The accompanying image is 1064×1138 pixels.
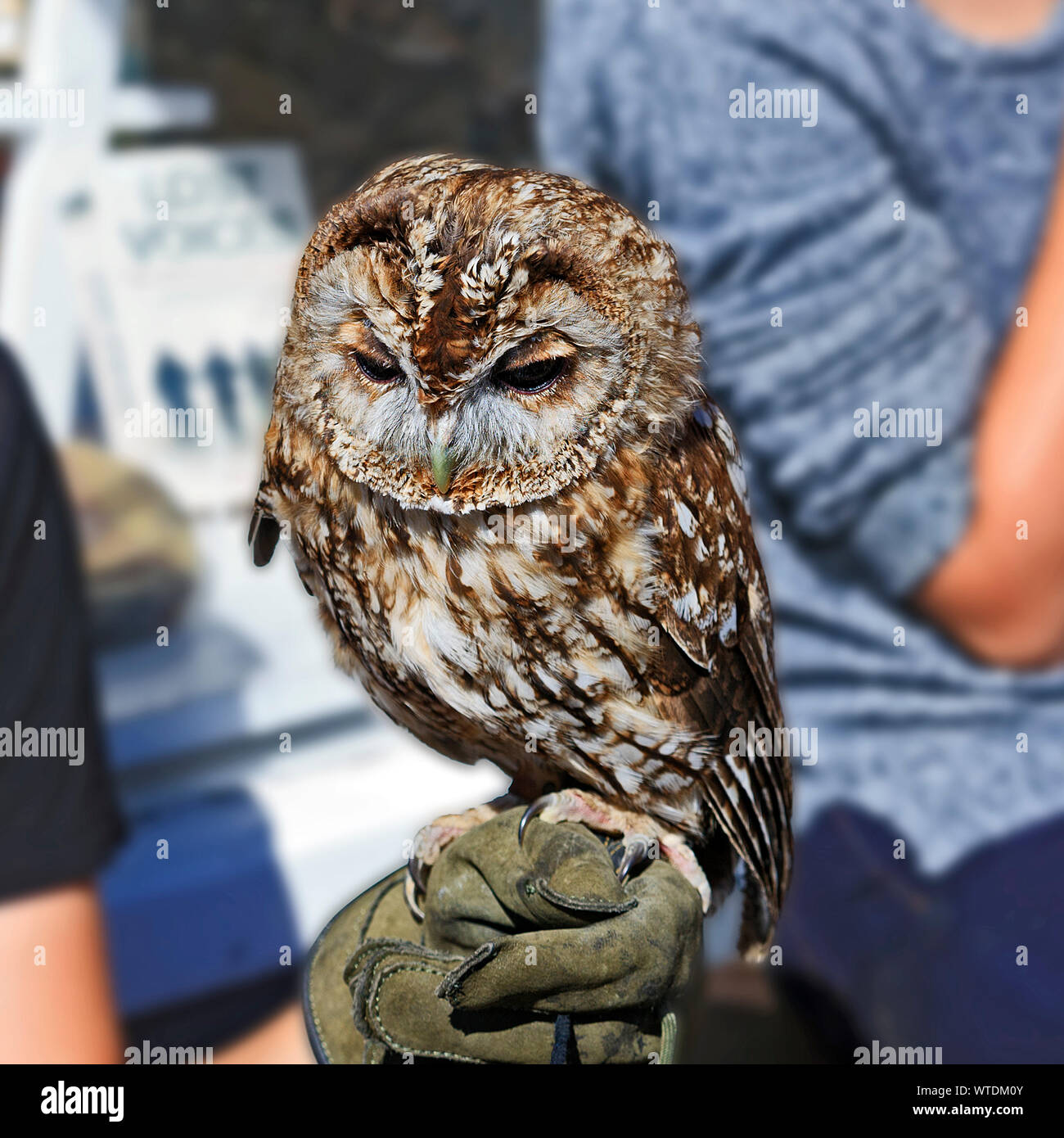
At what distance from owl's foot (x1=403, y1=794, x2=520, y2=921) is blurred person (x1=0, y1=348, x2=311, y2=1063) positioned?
1012mm

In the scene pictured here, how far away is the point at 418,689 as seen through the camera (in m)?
1.20

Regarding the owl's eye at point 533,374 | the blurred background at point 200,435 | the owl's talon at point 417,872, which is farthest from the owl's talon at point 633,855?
the blurred background at point 200,435

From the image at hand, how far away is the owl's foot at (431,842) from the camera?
1.41 meters

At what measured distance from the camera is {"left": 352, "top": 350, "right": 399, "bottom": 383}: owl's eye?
3.28ft

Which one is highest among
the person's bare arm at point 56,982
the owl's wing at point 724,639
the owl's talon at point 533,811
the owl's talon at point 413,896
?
the owl's wing at point 724,639

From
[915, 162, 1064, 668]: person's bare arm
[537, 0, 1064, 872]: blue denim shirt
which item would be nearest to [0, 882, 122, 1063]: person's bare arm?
[537, 0, 1064, 872]: blue denim shirt

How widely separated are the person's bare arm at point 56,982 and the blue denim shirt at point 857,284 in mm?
1776

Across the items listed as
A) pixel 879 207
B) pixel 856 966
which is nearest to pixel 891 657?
pixel 856 966

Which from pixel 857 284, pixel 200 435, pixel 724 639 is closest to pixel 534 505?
pixel 724 639

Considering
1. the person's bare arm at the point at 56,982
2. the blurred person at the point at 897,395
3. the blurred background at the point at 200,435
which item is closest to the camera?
the person's bare arm at the point at 56,982

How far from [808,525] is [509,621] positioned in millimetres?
1482

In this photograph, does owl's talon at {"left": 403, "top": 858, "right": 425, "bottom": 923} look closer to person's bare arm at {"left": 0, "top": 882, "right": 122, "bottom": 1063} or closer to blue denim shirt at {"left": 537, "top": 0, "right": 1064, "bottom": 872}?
person's bare arm at {"left": 0, "top": 882, "right": 122, "bottom": 1063}

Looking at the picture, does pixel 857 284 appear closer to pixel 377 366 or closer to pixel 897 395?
pixel 897 395

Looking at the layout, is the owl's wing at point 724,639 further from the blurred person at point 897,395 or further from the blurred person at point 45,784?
the blurred person at point 45,784
